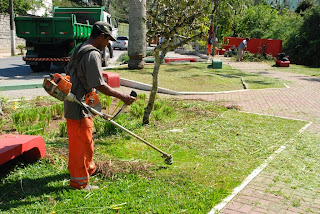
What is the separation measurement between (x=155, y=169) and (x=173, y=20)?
10.4ft

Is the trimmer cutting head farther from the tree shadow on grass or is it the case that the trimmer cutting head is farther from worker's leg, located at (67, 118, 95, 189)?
the tree shadow on grass

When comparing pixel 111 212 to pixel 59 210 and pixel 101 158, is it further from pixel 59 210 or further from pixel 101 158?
pixel 101 158

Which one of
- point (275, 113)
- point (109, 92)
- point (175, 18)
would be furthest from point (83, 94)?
point (275, 113)

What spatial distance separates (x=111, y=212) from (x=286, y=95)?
8436mm

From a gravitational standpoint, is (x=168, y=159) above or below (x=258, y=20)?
below

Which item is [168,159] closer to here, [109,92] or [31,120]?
[109,92]

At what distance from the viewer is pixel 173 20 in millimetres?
6289

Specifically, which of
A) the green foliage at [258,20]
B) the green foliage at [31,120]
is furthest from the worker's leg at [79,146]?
the green foliage at [258,20]

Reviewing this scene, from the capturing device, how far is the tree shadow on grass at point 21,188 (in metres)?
3.51

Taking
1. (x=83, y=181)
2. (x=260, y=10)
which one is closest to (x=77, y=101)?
(x=83, y=181)

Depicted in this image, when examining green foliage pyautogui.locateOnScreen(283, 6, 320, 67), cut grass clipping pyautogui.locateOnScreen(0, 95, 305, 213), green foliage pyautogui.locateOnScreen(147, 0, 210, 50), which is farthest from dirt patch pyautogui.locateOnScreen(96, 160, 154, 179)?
A: green foliage pyautogui.locateOnScreen(283, 6, 320, 67)

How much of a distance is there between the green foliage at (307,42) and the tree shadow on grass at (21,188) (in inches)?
874

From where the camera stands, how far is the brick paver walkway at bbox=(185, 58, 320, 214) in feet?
11.9

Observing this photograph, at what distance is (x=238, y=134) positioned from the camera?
6102 millimetres
